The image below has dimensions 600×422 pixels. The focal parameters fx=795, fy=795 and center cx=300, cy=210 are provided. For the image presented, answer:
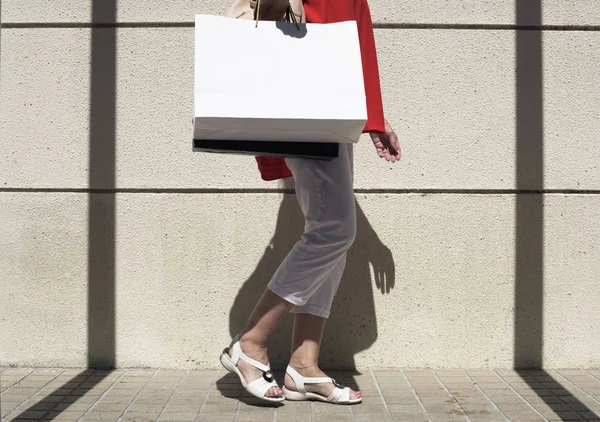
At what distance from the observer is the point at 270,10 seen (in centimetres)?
313

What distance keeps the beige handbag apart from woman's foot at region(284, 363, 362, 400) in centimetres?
→ 154

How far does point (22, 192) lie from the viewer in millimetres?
4246

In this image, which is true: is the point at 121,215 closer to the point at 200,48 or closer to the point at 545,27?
the point at 200,48

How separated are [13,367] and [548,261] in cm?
290

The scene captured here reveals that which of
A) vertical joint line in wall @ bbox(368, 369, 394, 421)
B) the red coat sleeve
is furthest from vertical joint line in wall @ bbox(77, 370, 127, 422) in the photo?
the red coat sleeve

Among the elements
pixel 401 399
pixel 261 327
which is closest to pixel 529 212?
pixel 401 399

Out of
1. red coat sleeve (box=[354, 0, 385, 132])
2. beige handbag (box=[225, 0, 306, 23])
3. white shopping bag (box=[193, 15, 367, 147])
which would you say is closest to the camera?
white shopping bag (box=[193, 15, 367, 147])

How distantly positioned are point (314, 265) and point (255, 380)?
57cm

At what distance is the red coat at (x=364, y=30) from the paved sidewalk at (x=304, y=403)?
3.76ft

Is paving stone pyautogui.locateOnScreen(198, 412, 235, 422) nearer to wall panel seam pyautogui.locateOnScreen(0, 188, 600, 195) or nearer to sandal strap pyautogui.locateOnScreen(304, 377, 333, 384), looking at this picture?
sandal strap pyautogui.locateOnScreen(304, 377, 333, 384)

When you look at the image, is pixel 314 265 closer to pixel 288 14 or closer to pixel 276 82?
pixel 276 82

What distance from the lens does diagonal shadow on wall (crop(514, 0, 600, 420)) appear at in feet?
13.8

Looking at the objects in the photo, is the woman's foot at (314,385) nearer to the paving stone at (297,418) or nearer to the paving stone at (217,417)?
the paving stone at (297,418)

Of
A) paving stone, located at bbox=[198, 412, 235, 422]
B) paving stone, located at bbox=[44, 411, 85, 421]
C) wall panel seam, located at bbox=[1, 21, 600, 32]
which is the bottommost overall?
paving stone, located at bbox=[198, 412, 235, 422]
